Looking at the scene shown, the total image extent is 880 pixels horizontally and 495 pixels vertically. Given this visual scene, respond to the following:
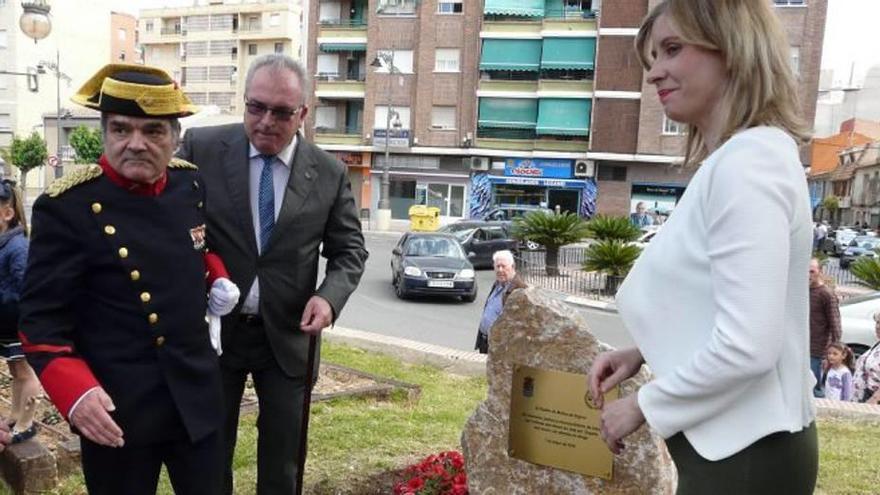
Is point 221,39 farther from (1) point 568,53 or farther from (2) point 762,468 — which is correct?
(2) point 762,468

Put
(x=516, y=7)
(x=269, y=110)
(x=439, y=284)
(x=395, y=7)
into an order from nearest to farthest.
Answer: (x=269, y=110) < (x=439, y=284) < (x=516, y=7) < (x=395, y=7)

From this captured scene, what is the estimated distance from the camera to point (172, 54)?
60.2 m

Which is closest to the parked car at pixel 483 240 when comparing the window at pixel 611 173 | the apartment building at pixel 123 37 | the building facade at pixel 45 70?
the window at pixel 611 173

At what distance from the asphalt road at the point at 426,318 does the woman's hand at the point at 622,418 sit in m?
9.10

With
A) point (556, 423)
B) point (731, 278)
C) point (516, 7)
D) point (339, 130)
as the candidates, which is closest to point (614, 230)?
point (556, 423)

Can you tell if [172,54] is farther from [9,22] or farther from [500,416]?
[500,416]

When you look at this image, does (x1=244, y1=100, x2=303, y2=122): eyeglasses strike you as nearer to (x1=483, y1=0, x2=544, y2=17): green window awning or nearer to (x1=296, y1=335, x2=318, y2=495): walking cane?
(x1=296, y1=335, x2=318, y2=495): walking cane

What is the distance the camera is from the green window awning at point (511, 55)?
3525cm

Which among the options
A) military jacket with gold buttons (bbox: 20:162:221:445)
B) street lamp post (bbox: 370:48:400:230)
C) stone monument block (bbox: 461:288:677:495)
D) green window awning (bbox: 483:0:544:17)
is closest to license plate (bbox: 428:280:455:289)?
stone monument block (bbox: 461:288:677:495)

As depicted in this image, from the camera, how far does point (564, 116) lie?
3491 cm

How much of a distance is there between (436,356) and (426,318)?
556cm

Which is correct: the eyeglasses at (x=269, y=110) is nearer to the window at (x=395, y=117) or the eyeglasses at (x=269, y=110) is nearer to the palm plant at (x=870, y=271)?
the palm plant at (x=870, y=271)

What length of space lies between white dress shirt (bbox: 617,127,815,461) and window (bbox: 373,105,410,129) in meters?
35.9

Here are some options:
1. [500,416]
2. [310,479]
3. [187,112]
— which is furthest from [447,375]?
[187,112]
